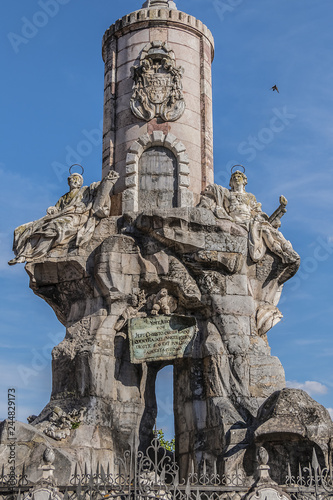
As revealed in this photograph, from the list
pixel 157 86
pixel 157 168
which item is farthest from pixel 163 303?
pixel 157 86

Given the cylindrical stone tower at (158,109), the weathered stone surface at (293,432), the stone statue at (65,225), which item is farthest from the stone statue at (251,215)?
the weathered stone surface at (293,432)

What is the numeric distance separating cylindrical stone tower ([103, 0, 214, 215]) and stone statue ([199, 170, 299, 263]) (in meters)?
0.68

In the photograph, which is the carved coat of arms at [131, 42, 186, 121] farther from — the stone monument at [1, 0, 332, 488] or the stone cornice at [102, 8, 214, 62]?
the stone cornice at [102, 8, 214, 62]

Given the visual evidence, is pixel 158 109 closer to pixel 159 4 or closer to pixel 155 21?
pixel 155 21

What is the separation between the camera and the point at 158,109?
20.3 m

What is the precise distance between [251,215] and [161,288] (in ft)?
10.6

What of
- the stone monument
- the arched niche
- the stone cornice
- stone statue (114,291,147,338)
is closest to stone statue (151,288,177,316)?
the stone monument

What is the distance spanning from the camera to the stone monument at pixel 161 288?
16.7 meters

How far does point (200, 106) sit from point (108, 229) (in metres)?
4.75

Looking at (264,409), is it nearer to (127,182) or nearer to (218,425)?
(218,425)

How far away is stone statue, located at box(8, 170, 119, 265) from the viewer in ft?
62.5

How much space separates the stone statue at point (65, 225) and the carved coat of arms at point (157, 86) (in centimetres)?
223

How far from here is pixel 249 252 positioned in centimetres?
1881

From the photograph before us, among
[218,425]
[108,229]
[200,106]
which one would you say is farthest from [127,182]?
[218,425]
